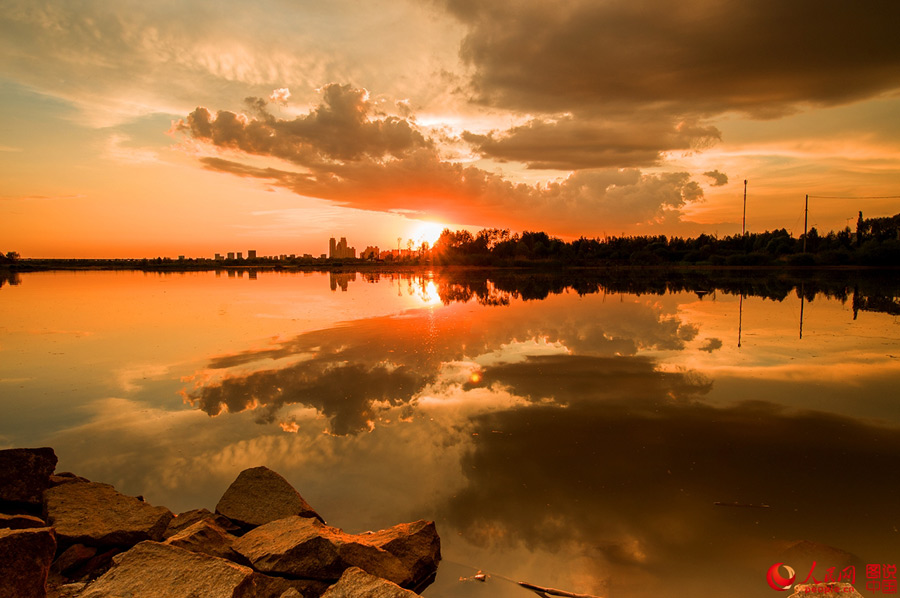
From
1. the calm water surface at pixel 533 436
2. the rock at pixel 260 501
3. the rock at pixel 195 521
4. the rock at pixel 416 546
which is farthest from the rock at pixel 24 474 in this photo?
the rock at pixel 416 546

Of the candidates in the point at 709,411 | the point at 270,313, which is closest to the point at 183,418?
the point at 709,411

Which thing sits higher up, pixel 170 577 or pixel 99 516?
pixel 170 577

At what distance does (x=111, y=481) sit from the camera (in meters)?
7.41

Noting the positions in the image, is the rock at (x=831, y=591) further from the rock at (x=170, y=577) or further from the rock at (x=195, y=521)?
the rock at (x=195, y=521)

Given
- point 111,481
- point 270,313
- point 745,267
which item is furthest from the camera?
point 745,267

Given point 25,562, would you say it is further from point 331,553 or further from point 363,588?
point 363,588

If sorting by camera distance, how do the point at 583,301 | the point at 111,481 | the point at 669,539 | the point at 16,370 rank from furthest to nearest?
the point at 583,301 < the point at 16,370 < the point at 111,481 < the point at 669,539

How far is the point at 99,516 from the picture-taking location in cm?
583

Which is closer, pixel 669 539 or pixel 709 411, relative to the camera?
pixel 669 539

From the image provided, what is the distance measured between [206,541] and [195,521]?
86cm

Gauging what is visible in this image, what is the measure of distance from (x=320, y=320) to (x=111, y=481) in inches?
619

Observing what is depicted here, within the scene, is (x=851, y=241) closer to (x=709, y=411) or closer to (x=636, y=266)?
(x=636, y=266)

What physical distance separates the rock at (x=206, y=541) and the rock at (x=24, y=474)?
2.55m

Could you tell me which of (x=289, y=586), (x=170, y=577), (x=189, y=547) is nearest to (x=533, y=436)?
(x=289, y=586)
